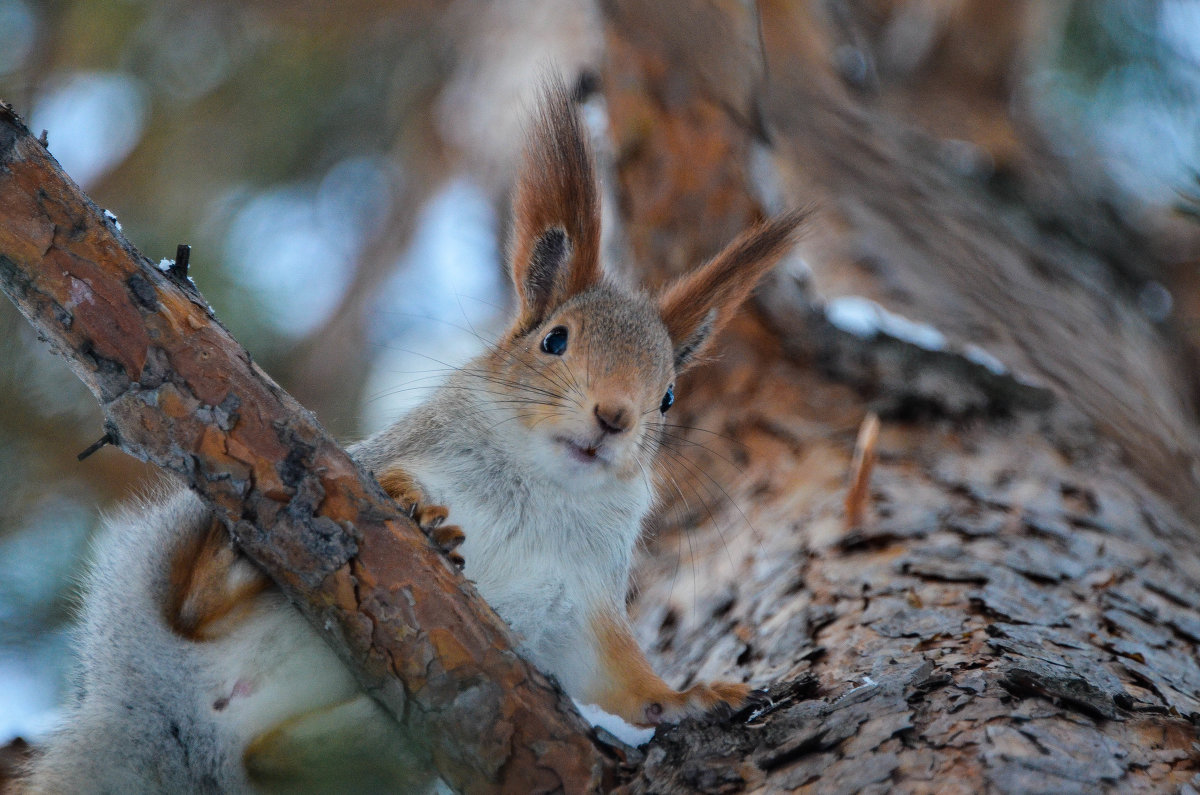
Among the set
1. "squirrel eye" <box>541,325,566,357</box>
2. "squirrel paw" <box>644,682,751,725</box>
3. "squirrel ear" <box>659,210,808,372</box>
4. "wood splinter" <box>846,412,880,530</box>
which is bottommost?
"squirrel paw" <box>644,682,751,725</box>

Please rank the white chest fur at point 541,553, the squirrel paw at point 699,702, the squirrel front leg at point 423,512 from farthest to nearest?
the white chest fur at point 541,553
the squirrel paw at point 699,702
the squirrel front leg at point 423,512

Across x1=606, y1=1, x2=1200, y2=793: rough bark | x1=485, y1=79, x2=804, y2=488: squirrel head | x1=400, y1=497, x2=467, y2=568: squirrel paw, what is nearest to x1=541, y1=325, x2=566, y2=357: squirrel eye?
x1=485, y1=79, x2=804, y2=488: squirrel head

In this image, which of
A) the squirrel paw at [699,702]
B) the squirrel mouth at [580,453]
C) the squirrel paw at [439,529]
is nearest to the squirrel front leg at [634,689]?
the squirrel paw at [699,702]

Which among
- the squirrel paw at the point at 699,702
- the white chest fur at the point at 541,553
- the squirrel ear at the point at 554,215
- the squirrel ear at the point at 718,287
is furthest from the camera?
the squirrel ear at the point at 718,287

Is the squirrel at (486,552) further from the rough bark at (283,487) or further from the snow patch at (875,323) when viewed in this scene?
the snow patch at (875,323)

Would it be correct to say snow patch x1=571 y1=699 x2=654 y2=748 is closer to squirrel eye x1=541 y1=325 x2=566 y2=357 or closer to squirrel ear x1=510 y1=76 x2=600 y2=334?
squirrel eye x1=541 y1=325 x2=566 y2=357

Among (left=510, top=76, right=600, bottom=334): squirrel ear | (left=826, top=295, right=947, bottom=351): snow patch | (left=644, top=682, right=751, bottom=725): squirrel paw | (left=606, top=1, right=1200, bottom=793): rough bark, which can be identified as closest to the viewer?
(left=606, top=1, right=1200, bottom=793): rough bark

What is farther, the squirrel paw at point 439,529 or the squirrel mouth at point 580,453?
the squirrel mouth at point 580,453
